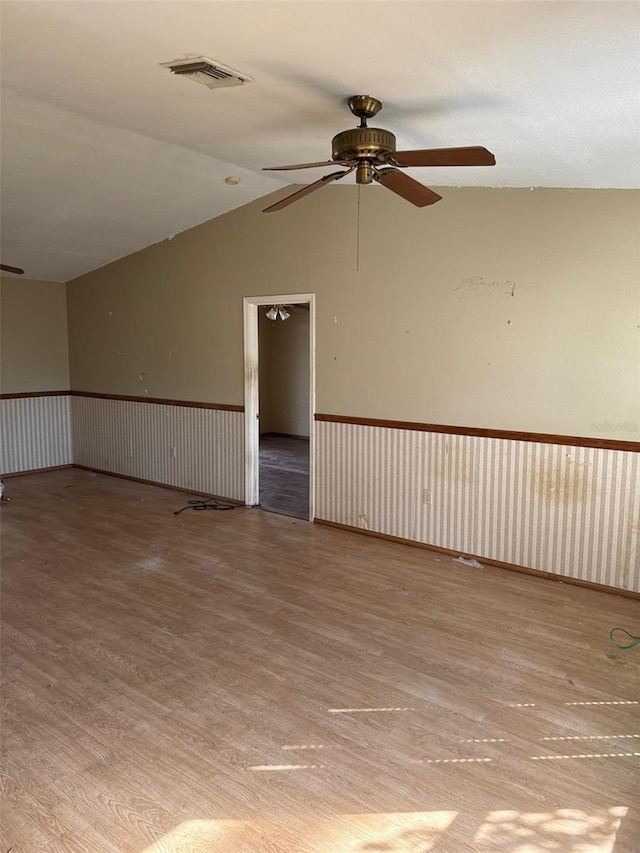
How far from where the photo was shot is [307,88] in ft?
8.73

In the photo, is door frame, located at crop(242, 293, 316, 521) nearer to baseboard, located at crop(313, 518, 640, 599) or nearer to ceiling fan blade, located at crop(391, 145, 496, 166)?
baseboard, located at crop(313, 518, 640, 599)

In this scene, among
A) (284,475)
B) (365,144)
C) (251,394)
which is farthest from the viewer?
(284,475)

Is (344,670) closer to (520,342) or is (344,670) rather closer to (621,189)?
(520,342)

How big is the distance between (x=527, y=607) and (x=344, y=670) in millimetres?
1317

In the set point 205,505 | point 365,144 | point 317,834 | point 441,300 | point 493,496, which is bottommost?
point 317,834

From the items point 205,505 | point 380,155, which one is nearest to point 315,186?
point 380,155

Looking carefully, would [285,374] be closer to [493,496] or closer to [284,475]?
[284,475]

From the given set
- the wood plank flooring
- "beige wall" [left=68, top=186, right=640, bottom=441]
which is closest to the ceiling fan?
"beige wall" [left=68, top=186, right=640, bottom=441]

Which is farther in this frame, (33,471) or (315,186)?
(33,471)

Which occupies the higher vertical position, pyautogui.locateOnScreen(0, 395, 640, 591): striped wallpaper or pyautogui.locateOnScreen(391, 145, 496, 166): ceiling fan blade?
pyautogui.locateOnScreen(391, 145, 496, 166): ceiling fan blade

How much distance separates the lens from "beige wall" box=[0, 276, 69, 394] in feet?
22.6

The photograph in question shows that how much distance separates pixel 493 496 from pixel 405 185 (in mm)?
2305

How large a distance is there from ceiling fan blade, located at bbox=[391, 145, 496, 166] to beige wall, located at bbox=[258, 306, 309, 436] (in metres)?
6.94

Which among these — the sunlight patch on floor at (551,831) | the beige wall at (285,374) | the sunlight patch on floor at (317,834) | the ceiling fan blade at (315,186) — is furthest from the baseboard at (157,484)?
the sunlight patch on floor at (551,831)
